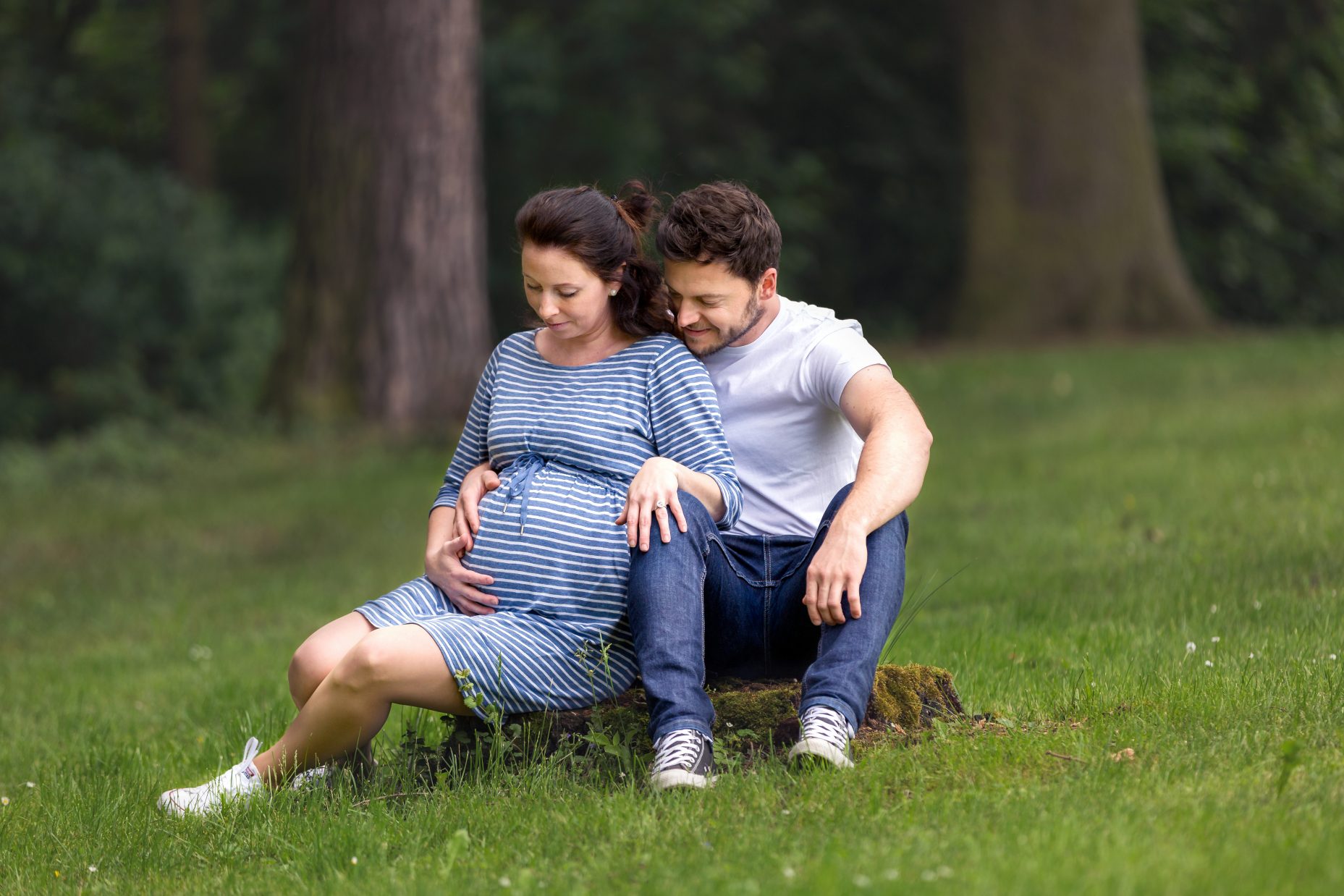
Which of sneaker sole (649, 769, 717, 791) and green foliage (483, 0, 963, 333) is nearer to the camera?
sneaker sole (649, 769, 717, 791)

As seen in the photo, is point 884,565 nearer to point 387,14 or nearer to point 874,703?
point 874,703

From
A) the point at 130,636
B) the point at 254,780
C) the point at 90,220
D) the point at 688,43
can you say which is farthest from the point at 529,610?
the point at 688,43

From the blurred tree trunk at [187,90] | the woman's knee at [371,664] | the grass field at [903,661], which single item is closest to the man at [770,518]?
the grass field at [903,661]

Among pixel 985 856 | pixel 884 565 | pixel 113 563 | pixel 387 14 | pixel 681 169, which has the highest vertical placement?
pixel 387 14

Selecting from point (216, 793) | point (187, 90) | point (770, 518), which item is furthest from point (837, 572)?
point (187, 90)

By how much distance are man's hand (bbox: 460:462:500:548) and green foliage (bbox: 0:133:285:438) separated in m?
10.3

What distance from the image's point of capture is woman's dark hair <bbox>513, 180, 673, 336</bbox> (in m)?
3.63

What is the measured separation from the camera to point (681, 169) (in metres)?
16.6

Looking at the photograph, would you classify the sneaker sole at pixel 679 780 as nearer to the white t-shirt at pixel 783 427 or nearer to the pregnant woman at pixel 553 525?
the pregnant woman at pixel 553 525

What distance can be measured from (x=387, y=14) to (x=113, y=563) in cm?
456

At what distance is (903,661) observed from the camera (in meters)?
4.88

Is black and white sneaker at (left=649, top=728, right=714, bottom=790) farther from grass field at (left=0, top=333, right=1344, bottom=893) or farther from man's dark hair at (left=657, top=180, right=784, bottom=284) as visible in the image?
man's dark hair at (left=657, top=180, right=784, bottom=284)

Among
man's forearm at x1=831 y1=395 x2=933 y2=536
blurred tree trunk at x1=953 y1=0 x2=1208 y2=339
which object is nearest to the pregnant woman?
man's forearm at x1=831 y1=395 x2=933 y2=536

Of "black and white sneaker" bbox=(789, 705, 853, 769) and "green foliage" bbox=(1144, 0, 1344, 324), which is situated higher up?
"green foliage" bbox=(1144, 0, 1344, 324)
